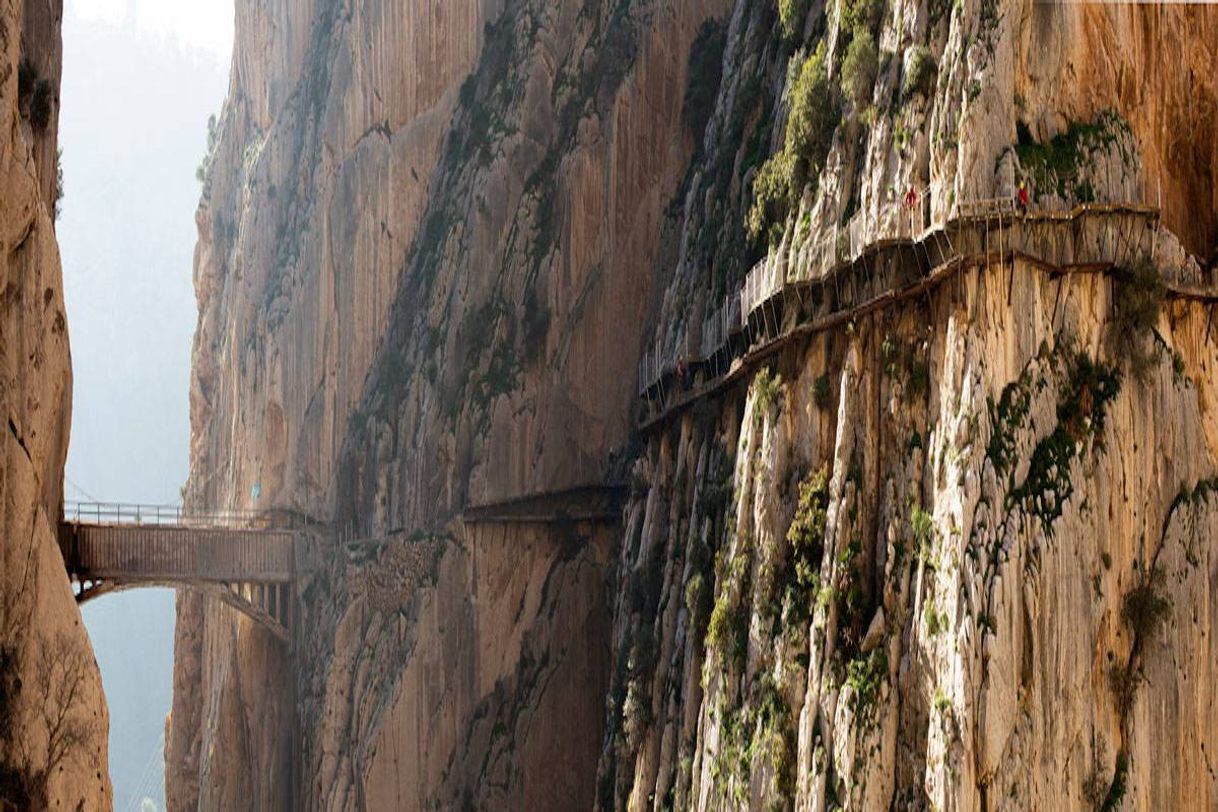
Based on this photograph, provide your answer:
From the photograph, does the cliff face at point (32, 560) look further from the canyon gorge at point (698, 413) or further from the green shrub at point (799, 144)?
the green shrub at point (799, 144)

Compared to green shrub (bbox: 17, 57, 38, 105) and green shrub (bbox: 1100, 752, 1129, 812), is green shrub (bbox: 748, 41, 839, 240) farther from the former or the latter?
green shrub (bbox: 17, 57, 38, 105)

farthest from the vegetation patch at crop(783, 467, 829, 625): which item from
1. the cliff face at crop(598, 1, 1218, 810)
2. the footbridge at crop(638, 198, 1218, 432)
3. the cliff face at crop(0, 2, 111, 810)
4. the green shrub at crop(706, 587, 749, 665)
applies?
the cliff face at crop(0, 2, 111, 810)

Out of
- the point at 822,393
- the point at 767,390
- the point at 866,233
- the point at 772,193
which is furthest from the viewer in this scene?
the point at 772,193

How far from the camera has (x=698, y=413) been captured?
1802 inches

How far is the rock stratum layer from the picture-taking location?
3034 cm

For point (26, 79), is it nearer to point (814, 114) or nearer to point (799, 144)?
point (799, 144)

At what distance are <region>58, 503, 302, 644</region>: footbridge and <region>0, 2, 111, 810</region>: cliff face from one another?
59.1ft

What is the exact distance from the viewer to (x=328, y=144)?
227 ft

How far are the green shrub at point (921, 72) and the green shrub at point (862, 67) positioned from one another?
2269 millimetres

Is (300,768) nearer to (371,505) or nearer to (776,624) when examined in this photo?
(371,505)

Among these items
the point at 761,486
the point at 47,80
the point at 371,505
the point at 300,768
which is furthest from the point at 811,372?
the point at 300,768

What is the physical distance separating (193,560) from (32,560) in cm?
2554

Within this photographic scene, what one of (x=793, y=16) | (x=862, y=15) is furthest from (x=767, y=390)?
(x=793, y=16)

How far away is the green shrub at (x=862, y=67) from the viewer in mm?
36844
